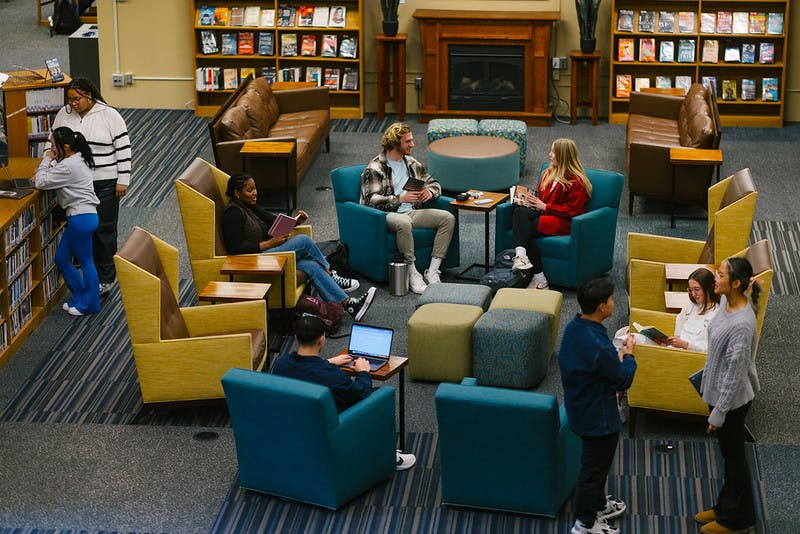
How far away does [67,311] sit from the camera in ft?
29.4

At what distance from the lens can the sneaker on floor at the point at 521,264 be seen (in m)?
8.99

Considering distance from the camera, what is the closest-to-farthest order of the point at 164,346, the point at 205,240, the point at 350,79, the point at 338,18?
the point at 164,346 → the point at 205,240 → the point at 338,18 → the point at 350,79

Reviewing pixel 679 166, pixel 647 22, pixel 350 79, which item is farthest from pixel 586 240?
pixel 350 79

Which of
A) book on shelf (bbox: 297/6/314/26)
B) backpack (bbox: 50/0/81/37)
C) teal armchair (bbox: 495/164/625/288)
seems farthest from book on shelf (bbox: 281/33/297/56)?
teal armchair (bbox: 495/164/625/288)

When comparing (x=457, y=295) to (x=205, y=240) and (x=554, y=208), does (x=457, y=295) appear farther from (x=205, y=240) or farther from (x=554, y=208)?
(x=205, y=240)

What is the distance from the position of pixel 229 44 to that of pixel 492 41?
313 centimetres

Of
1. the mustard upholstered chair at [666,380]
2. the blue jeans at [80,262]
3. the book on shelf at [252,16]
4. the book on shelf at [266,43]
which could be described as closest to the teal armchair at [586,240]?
the mustard upholstered chair at [666,380]

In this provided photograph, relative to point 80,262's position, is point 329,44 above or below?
above

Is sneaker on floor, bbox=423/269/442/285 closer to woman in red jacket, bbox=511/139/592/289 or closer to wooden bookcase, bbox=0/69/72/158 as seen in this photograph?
woman in red jacket, bbox=511/139/592/289

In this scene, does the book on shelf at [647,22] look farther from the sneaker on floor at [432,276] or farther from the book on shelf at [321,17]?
the sneaker on floor at [432,276]

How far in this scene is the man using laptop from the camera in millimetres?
5871

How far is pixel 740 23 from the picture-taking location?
1383cm

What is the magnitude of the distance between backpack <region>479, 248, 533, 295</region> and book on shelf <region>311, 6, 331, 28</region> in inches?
237

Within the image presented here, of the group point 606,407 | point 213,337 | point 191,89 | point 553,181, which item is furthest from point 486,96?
point 606,407
